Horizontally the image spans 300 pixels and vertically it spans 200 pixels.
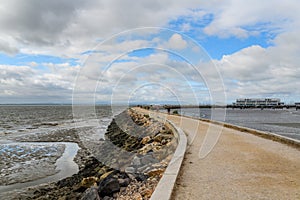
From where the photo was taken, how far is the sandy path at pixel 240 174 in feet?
13.6

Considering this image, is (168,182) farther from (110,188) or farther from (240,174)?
(110,188)

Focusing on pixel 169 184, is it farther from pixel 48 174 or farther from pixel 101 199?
pixel 48 174

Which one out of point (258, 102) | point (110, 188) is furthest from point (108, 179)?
point (258, 102)

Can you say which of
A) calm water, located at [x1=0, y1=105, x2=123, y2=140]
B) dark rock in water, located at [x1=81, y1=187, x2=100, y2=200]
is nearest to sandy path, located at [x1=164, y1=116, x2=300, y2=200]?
dark rock in water, located at [x1=81, y1=187, x2=100, y2=200]

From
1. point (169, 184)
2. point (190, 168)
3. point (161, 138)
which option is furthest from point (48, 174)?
point (169, 184)

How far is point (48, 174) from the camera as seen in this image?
10312 millimetres

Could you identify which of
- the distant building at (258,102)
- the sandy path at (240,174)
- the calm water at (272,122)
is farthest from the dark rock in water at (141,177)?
the distant building at (258,102)

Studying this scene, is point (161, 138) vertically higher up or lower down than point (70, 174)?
higher up

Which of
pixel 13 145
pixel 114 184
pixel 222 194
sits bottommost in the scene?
pixel 13 145

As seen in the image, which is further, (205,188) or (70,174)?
(70,174)

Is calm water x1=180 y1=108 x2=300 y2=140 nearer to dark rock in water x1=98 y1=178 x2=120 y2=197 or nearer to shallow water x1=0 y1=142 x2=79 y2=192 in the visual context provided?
shallow water x1=0 y1=142 x2=79 y2=192

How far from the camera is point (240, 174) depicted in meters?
5.20

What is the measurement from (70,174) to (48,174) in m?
0.86

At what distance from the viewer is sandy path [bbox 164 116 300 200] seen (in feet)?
13.6
